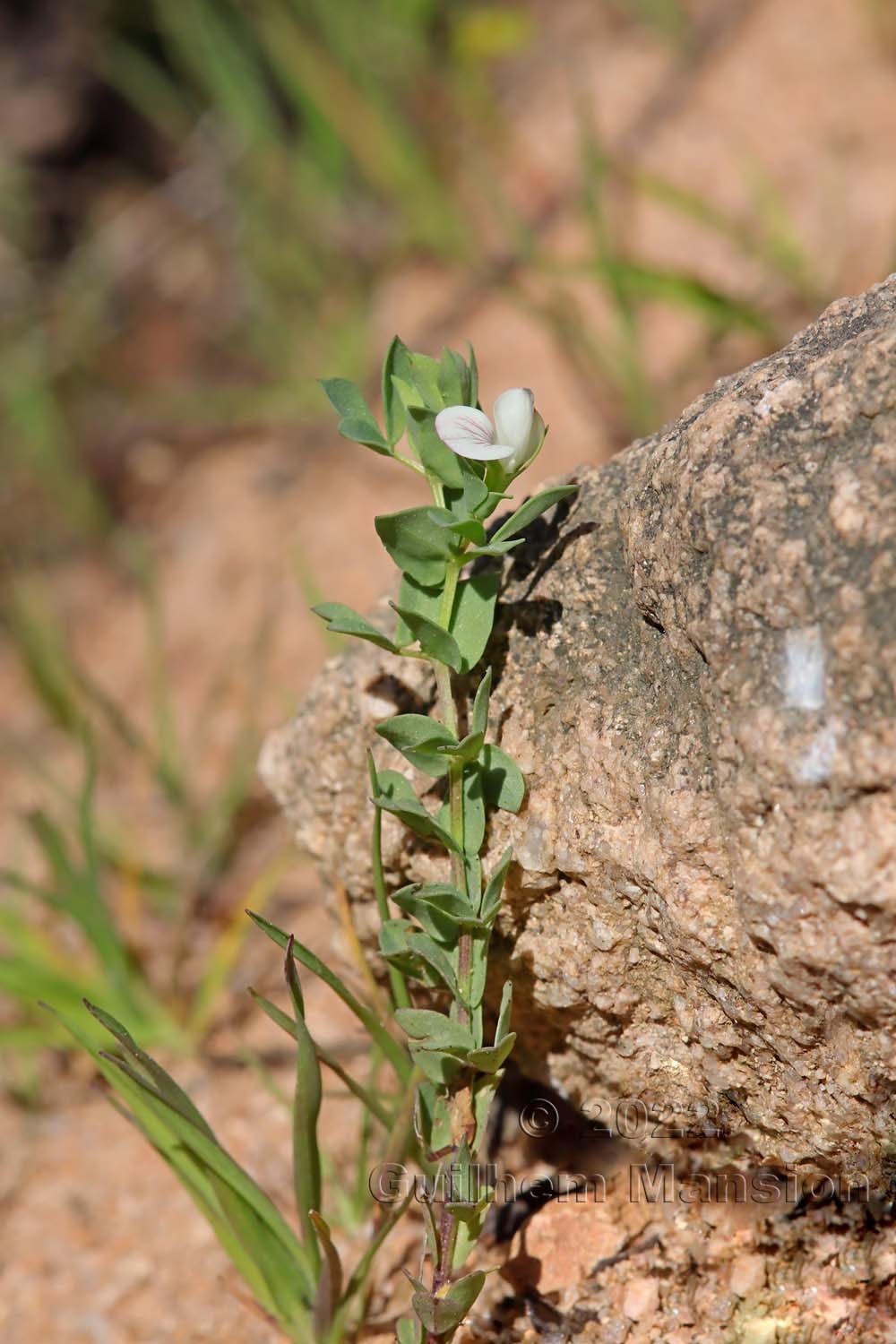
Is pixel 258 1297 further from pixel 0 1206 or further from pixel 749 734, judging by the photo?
pixel 749 734

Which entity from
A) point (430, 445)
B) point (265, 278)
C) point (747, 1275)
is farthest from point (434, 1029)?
point (265, 278)

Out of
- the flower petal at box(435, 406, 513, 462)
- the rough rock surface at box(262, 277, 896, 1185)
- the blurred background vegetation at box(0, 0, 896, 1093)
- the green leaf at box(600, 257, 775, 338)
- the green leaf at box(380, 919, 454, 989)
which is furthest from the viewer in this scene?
the blurred background vegetation at box(0, 0, 896, 1093)

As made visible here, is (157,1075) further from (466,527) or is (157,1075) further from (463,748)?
(466,527)

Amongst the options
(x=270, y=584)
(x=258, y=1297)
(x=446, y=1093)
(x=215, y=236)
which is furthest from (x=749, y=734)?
(x=215, y=236)

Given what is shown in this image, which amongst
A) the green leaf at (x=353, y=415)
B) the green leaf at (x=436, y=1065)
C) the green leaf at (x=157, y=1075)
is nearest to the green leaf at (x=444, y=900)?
the green leaf at (x=436, y=1065)

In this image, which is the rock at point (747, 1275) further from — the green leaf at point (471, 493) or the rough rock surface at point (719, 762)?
the green leaf at point (471, 493)

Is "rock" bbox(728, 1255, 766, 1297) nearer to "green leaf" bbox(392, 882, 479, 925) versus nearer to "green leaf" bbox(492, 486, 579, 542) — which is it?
"green leaf" bbox(392, 882, 479, 925)

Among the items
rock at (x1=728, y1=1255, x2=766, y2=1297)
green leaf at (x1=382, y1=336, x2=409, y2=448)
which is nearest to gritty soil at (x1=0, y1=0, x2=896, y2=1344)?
rock at (x1=728, y1=1255, x2=766, y2=1297)
